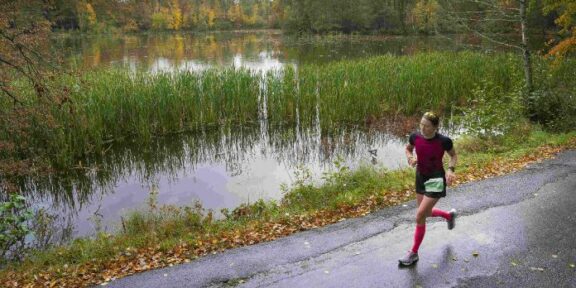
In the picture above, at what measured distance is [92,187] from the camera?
36.6ft

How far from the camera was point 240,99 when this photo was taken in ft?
53.8

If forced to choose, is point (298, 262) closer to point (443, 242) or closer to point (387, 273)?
point (387, 273)

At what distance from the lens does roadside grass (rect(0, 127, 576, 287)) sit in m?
6.14

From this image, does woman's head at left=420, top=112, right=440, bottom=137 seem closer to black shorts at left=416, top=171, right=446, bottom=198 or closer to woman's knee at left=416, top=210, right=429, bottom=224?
black shorts at left=416, top=171, right=446, bottom=198

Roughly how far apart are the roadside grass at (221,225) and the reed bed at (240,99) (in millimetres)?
4948

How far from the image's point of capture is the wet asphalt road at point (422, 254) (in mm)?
5199

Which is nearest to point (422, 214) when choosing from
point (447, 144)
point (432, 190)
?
point (432, 190)

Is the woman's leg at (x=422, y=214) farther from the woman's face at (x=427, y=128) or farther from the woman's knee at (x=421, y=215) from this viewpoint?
the woman's face at (x=427, y=128)

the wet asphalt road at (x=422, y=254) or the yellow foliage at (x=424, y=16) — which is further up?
the yellow foliage at (x=424, y=16)

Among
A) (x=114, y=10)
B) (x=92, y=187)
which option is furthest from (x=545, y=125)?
(x=114, y=10)

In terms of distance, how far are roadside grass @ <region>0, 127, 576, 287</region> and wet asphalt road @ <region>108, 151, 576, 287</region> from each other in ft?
1.29

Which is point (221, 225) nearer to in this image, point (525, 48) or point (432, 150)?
point (432, 150)

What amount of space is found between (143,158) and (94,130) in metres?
1.57

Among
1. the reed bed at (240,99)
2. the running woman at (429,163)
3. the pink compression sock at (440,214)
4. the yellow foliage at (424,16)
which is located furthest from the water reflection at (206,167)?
the yellow foliage at (424,16)
